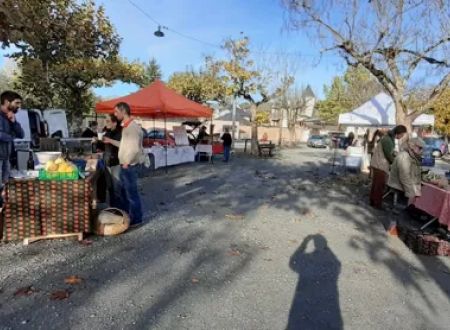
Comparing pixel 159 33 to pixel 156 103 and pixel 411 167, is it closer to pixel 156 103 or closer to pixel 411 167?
pixel 156 103

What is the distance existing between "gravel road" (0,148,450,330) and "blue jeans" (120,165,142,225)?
26 centimetres

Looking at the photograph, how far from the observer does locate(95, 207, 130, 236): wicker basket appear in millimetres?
5273

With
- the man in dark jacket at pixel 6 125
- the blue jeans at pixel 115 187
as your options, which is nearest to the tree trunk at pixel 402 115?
the blue jeans at pixel 115 187

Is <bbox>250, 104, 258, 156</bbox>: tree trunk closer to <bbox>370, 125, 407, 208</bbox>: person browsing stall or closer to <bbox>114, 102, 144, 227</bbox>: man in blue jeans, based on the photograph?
<bbox>370, 125, 407, 208</bbox>: person browsing stall

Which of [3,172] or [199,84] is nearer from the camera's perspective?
[3,172]

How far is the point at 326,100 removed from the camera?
59.3 m

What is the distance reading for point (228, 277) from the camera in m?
4.14

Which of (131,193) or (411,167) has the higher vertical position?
(411,167)

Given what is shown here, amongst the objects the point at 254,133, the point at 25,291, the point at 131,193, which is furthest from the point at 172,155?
the point at 254,133

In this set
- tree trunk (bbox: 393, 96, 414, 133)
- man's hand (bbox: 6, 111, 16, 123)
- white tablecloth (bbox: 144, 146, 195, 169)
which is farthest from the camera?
white tablecloth (bbox: 144, 146, 195, 169)

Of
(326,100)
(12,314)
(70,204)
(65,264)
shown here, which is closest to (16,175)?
(70,204)

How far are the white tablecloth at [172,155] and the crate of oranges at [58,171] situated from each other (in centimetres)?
725

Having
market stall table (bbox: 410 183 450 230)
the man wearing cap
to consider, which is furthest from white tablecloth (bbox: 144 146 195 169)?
market stall table (bbox: 410 183 450 230)

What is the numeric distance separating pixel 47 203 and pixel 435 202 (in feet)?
19.1
